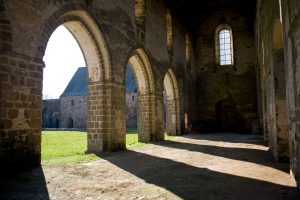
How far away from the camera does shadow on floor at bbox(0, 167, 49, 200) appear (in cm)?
359

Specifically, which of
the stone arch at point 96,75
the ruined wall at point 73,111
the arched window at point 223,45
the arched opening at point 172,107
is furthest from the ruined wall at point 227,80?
the ruined wall at point 73,111

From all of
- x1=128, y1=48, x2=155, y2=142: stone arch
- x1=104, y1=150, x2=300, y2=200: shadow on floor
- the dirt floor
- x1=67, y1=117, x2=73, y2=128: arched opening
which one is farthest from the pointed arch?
x1=67, y1=117, x2=73, y2=128: arched opening

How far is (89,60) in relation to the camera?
840cm

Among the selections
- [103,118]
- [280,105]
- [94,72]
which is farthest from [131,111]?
[280,105]

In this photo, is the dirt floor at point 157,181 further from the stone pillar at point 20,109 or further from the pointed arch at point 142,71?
the pointed arch at point 142,71

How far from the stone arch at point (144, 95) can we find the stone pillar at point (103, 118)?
127 inches

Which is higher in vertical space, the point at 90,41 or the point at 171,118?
the point at 90,41

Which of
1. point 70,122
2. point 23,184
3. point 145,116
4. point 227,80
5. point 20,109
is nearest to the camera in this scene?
point 23,184

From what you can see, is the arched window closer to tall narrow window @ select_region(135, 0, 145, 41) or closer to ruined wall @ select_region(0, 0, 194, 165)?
ruined wall @ select_region(0, 0, 194, 165)

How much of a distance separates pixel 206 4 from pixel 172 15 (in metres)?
3.37

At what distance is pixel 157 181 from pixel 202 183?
74cm

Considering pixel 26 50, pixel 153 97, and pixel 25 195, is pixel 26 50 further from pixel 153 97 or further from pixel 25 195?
pixel 153 97

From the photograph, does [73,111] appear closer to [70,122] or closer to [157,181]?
[70,122]

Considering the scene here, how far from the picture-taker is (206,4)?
17.3m
